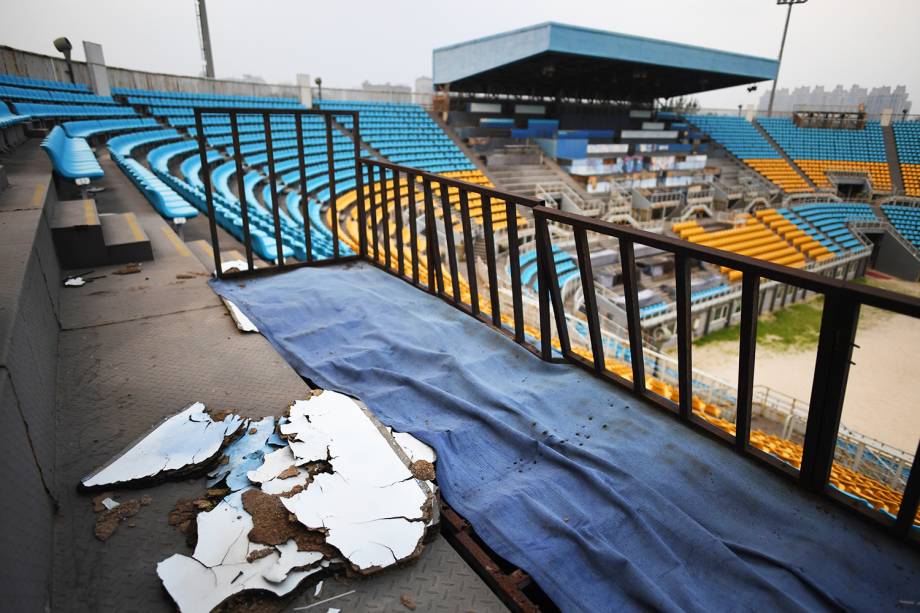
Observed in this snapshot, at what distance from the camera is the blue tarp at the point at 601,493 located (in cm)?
138

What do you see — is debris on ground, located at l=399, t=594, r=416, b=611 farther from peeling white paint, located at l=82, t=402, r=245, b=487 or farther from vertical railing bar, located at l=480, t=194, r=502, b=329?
vertical railing bar, located at l=480, t=194, r=502, b=329

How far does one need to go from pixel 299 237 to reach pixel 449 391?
5205 mm

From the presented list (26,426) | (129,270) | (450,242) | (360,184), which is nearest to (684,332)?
(450,242)

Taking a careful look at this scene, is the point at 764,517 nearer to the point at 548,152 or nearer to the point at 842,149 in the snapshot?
the point at 548,152

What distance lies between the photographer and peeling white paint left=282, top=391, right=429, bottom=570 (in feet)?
4.73

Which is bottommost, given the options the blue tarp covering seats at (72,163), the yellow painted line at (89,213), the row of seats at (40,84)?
the yellow painted line at (89,213)

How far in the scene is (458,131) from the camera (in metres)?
24.8

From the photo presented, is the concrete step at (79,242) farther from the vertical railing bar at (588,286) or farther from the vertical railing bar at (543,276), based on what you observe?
the vertical railing bar at (588,286)

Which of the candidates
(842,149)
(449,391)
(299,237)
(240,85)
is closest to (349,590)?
(449,391)

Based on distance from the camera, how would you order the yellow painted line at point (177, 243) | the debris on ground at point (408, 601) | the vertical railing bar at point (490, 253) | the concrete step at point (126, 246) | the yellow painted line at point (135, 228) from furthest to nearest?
the yellow painted line at point (177, 243), the yellow painted line at point (135, 228), the concrete step at point (126, 246), the vertical railing bar at point (490, 253), the debris on ground at point (408, 601)

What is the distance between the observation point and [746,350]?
5.80 ft

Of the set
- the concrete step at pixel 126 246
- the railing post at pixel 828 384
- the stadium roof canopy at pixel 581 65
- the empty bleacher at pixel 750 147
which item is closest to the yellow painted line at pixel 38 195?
the concrete step at pixel 126 246

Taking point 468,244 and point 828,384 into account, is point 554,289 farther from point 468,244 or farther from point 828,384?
point 828,384

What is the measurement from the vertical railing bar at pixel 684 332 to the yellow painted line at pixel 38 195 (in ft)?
14.1
